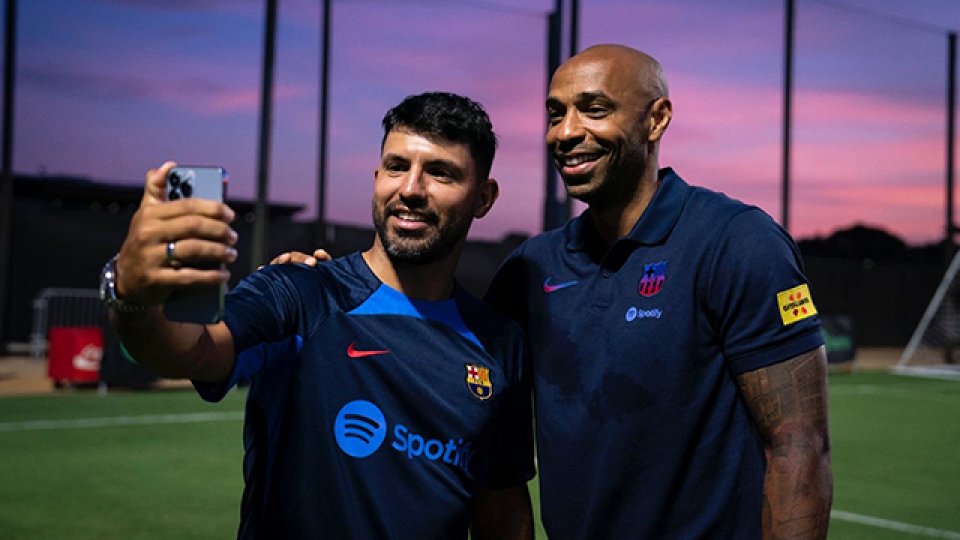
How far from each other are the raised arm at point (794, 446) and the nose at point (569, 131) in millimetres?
944

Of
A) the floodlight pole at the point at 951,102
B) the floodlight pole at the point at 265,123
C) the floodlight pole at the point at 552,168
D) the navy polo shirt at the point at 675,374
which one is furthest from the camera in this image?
the floodlight pole at the point at 951,102

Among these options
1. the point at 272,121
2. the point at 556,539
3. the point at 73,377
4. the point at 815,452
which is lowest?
the point at 73,377

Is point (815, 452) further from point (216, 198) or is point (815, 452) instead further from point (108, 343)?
point (108, 343)

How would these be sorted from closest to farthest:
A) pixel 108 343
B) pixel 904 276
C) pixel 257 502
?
1. pixel 257 502
2. pixel 108 343
3. pixel 904 276

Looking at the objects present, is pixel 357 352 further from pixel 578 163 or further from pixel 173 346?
pixel 578 163

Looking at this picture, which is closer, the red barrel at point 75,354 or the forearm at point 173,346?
the forearm at point 173,346

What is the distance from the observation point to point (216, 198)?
186 centimetres

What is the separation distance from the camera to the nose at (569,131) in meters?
3.36

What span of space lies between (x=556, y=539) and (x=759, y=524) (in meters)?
0.63

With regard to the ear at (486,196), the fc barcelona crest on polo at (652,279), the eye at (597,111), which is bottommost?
the fc barcelona crest on polo at (652,279)

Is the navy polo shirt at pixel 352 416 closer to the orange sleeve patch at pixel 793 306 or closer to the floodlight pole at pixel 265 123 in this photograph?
the orange sleeve patch at pixel 793 306

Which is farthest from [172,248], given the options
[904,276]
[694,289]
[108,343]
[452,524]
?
[904,276]

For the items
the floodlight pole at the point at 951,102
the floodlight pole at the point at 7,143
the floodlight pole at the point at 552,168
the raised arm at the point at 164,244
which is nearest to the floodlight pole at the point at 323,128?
the floodlight pole at the point at 552,168

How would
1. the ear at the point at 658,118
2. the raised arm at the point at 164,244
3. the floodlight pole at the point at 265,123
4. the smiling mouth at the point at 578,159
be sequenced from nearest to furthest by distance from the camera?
the raised arm at the point at 164,244, the smiling mouth at the point at 578,159, the ear at the point at 658,118, the floodlight pole at the point at 265,123
